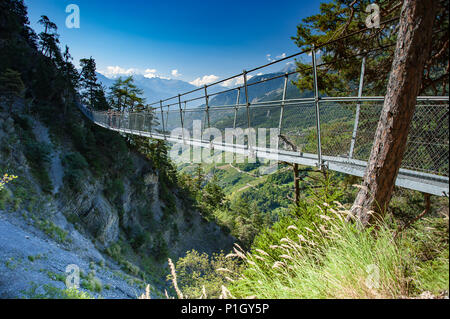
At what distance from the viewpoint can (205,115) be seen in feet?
20.7

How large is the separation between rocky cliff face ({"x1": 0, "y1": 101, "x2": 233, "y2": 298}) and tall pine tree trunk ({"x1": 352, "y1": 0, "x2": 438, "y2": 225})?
693 centimetres

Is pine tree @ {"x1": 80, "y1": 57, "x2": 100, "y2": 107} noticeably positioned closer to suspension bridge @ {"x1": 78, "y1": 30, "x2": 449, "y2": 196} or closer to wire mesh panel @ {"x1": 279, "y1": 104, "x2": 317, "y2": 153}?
suspension bridge @ {"x1": 78, "y1": 30, "x2": 449, "y2": 196}

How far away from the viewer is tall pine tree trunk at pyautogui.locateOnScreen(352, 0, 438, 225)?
1.93 m

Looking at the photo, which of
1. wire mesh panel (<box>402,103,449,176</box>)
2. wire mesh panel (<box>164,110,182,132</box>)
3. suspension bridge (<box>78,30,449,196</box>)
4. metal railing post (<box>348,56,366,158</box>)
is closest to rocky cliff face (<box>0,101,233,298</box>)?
wire mesh panel (<box>164,110,182,132</box>)

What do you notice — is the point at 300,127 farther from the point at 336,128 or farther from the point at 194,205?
the point at 194,205

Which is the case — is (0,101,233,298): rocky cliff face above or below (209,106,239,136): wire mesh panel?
below

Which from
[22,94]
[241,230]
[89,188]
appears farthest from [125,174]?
[241,230]

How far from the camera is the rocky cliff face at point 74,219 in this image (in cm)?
731

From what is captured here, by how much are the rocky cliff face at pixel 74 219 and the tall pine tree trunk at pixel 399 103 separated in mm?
6927

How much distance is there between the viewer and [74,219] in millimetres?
13570

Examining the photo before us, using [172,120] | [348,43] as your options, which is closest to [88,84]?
[172,120]

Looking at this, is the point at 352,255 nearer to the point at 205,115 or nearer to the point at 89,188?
the point at 205,115

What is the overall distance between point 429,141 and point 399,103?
0.45 m

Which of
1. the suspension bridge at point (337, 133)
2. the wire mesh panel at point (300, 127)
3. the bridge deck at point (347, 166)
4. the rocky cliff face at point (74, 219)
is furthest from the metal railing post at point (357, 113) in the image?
the rocky cliff face at point (74, 219)
